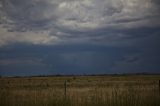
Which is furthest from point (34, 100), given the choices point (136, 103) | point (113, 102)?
point (136, 103)

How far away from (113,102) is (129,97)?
0.80 m

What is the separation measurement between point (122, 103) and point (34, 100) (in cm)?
395

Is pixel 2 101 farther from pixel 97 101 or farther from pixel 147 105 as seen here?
pixel 147 105

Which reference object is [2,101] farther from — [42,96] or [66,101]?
[66,101]

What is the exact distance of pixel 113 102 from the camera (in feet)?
41.1

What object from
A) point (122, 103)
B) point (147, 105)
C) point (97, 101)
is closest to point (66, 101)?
point (97, 101)

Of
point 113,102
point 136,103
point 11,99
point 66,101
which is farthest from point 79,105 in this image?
point 11,99

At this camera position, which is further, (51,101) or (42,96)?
(42,96)

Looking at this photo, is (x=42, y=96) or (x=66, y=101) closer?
(x=66, y=101)

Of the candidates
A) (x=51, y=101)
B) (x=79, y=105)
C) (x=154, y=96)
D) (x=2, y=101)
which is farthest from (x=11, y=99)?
(x=154, y=96)

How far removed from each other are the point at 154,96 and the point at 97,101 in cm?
274

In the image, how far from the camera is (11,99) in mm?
13477

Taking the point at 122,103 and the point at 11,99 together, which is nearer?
the point at 122,103

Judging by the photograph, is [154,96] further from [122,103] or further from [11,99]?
[11,99]
